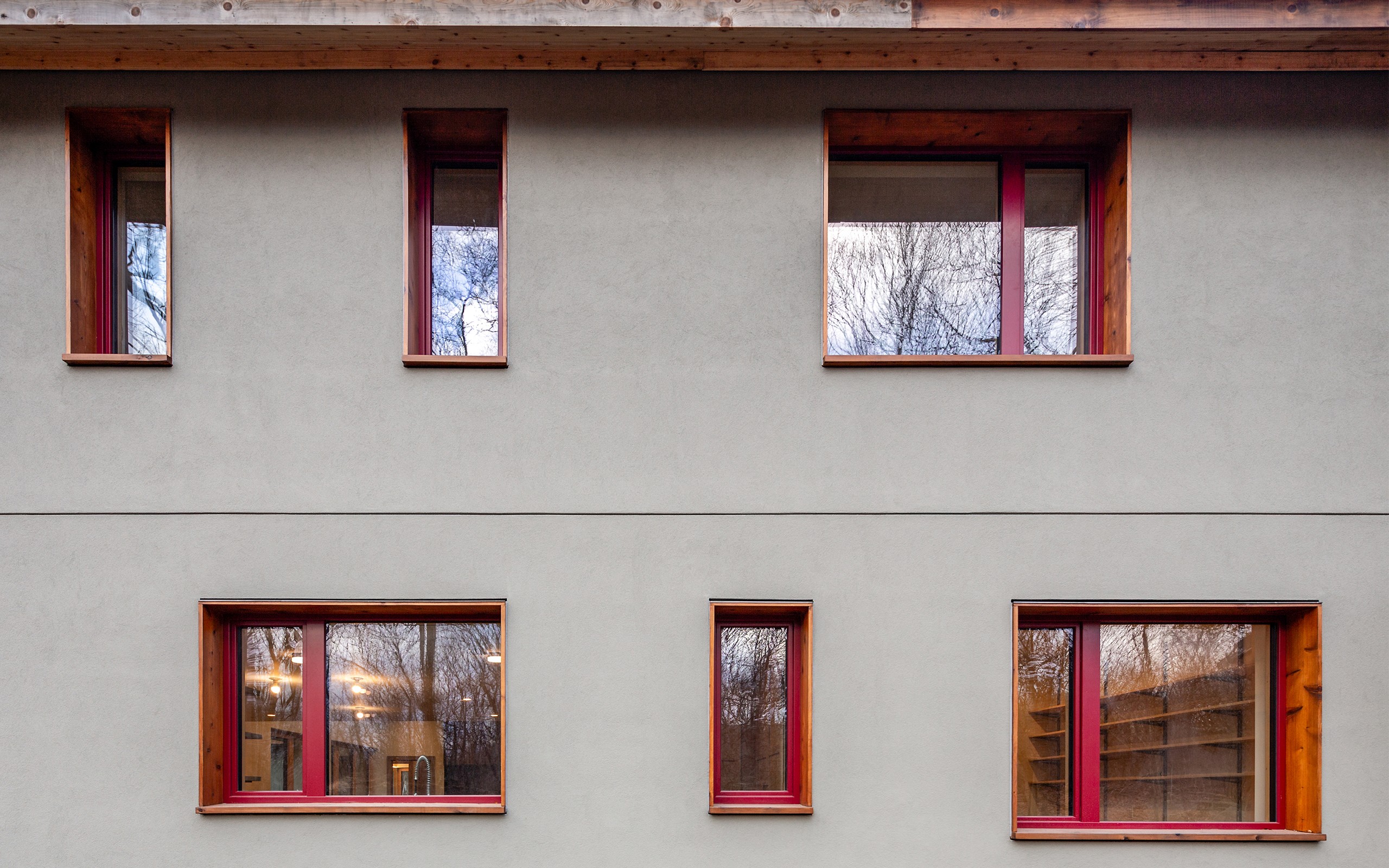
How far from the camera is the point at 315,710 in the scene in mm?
4230

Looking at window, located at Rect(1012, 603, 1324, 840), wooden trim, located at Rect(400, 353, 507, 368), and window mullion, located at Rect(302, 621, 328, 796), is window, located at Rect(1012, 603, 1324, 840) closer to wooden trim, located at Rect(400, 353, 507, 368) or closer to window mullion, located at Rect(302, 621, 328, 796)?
wooden trim, located at Rect(400, 353, 507, 368)

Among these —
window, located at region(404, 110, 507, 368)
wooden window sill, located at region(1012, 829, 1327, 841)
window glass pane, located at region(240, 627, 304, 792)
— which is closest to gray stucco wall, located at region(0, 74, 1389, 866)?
wooden window sill, located at region(1012, 829, 1327, 841)

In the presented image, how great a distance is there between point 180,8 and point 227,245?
1.19 m

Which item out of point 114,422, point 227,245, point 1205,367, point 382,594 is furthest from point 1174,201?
point 114,422

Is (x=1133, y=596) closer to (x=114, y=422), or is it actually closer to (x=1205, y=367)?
(x=1205, y=367)

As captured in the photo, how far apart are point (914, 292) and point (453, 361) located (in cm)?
261

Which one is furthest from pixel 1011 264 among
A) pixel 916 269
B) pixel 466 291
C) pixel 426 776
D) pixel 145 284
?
pixel 145 284

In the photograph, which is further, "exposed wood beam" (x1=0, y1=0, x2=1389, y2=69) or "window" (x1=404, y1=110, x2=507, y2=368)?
"window" (x1=404, y1=110, x2=507, y2=368)

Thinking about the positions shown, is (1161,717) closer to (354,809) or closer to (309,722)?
(354,809)

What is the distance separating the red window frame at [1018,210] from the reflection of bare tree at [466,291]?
2118 millimetres

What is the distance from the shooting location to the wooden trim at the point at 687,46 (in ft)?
13.1

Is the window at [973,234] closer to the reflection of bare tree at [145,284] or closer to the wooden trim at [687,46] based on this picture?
the wooden trim at [687,46]

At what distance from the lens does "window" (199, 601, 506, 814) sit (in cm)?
421

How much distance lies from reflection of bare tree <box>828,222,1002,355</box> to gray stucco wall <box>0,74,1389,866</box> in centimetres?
29
